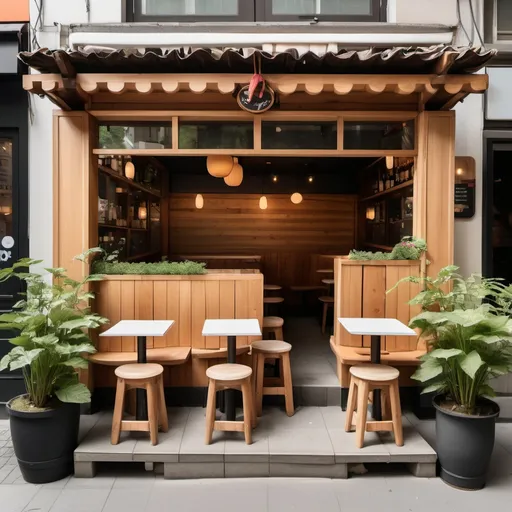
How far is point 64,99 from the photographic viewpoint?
158 inches

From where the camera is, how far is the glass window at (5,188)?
468 centimetres

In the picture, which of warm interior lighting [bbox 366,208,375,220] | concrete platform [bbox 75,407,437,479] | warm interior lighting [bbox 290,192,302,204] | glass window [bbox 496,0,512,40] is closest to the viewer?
concrete platform [bbox 75,407,437,479]

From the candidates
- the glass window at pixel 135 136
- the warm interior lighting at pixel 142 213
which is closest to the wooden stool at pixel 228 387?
the glass window at pixel 135 136

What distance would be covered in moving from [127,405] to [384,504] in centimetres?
258

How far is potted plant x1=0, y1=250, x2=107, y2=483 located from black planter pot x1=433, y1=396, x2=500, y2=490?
2993 millimetres

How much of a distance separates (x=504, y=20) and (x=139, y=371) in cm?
572

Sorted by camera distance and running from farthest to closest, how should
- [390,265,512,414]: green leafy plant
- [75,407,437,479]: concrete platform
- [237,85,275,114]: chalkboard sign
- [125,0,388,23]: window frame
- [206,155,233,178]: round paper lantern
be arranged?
[206,155,233,178]: round paper lantern → [125,0,388,23]: window frame → [237,85,275,114]: chalkboard sign → [75,407,437,479]: concrete platform → [390,265,512,414]: green leafy plant

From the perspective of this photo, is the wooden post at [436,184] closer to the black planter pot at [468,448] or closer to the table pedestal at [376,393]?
the table pedestal at [376,393]

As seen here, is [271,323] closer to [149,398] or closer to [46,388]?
[149,398]

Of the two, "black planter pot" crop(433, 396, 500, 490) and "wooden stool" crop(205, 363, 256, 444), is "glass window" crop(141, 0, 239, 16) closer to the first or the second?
"wooden stool" crop(205, 363, 256, 444)

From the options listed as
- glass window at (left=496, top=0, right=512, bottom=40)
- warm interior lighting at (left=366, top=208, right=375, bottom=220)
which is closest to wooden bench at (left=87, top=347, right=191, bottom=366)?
glass window at (left=496, top=0, right=512, bottom=40)

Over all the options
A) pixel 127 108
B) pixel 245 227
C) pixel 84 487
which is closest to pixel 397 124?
pixel 127 108

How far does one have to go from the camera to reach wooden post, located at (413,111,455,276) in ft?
13.7

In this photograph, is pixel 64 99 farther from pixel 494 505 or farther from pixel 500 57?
pixel 494 505
